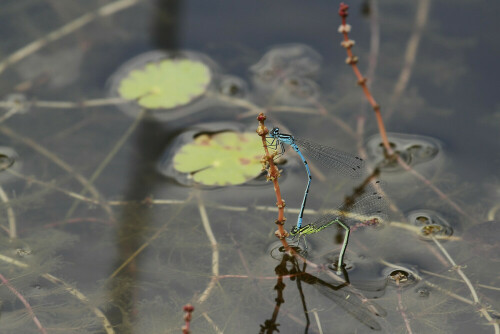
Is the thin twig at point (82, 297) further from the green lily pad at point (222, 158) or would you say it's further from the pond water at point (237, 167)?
the green lily pad at point (222, 158)

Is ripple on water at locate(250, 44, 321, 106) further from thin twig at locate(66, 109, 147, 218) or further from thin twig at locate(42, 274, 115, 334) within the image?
thin twig at locate(42, 274, 115, 334)

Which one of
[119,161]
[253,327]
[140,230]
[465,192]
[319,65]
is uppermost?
[319,65]

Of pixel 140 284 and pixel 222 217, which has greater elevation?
pixel 222 217

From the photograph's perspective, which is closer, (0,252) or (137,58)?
(0,252)

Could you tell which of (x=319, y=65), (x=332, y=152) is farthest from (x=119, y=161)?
(x=319, y=65)

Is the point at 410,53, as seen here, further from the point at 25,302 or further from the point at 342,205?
the point at 25,302

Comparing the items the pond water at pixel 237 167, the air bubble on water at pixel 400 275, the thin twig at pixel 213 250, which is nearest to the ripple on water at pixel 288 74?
the pond water at pixel 237 167

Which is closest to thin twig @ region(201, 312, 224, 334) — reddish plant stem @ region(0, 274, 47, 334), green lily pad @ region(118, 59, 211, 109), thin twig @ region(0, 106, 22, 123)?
reddish plant stem @ region(0, 274, 47, 334)

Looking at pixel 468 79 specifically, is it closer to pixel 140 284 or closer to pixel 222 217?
pixel 222 217
